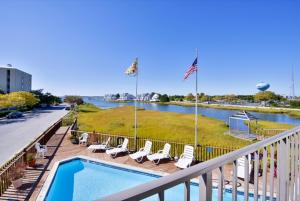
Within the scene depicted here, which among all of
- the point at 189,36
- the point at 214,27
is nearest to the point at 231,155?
the point at 214,27

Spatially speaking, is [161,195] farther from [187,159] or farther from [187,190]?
[187,159]

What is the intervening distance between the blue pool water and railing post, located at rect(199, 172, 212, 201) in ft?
23.3

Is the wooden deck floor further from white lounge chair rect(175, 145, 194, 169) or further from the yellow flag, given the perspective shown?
the yellow flag

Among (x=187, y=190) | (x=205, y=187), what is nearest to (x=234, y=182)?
(x=205, y=187)

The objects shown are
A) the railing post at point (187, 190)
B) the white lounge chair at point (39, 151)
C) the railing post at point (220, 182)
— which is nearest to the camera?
the railing post at point (187, 190)

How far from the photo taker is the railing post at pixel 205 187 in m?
1.09

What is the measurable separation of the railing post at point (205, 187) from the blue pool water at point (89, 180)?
23.3 ft

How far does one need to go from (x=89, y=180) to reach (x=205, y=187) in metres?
9.36

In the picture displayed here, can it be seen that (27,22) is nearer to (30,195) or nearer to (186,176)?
(30,195)

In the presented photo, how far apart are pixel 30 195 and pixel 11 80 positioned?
235ft

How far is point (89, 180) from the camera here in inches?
371

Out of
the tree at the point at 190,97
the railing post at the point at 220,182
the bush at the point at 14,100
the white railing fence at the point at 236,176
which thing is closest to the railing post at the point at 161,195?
the white railing fence at the point at 236,176

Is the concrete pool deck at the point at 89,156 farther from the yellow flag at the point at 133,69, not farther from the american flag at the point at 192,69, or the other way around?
the yellow flag at the point at 133,69

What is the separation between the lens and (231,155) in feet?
4.25
